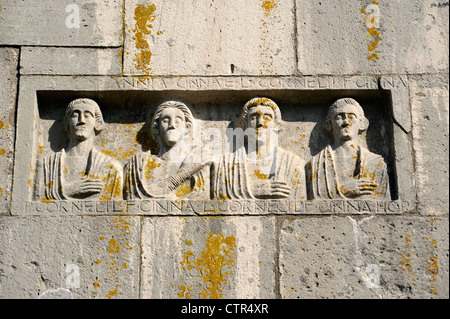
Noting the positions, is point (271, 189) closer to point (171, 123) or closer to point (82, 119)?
point (171, 123)

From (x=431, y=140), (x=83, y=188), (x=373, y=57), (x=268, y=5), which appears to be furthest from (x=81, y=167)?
(x=431, y=140)

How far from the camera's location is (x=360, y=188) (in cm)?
523

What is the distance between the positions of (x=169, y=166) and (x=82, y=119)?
728mm

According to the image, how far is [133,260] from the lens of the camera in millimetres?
5020

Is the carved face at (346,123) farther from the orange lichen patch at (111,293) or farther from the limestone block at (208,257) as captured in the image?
the orange lichen patch at (111,293)

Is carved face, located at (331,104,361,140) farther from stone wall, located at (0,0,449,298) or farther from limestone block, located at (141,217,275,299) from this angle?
limestone block, located at (141,217,275,299)

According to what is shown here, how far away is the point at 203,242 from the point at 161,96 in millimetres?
1201

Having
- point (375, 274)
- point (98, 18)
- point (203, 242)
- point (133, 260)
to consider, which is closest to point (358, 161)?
point (375, 274)

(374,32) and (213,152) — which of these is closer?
(213,152)

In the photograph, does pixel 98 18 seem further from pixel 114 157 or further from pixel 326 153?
pixel 326 153

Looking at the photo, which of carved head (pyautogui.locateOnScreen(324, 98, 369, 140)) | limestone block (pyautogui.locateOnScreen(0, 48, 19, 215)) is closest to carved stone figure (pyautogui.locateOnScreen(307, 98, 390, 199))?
carved head (pyautogui.locateOnScreen(324, 98, 369, 140))

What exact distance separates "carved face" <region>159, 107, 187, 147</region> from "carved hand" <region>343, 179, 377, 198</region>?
4.17 feet

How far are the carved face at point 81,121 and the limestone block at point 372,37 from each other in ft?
5.26
